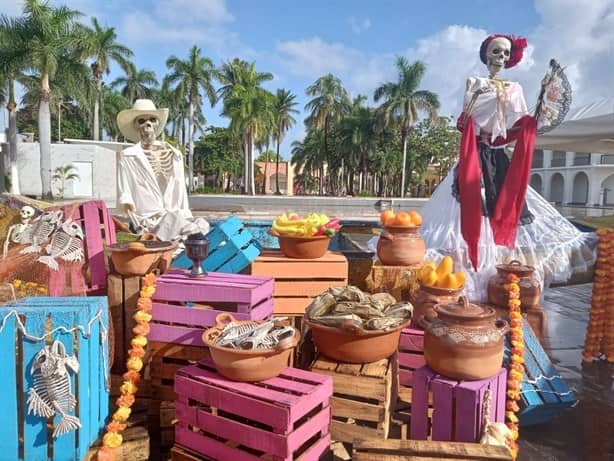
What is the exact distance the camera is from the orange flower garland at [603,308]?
15.1ft

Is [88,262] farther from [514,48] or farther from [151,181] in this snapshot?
[514,48]

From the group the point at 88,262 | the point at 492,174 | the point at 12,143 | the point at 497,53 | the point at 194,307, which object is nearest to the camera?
the point at 194,307

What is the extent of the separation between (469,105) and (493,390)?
331 cm

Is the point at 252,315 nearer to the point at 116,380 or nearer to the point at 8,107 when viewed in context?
the point at 116,380

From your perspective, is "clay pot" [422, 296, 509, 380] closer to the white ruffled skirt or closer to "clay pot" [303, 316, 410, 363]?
"clay pot" [303, 316, 410, 363]

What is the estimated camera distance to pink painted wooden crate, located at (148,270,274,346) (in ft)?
9.52

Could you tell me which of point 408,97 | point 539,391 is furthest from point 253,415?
point 408,97

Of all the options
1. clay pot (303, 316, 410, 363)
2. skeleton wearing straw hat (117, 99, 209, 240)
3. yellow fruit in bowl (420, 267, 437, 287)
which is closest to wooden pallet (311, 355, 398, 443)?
clay pot (303, 316, 410, 363)

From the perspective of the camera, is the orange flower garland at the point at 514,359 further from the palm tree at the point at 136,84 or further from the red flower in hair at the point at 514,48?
the palm tree at the point at 136,84

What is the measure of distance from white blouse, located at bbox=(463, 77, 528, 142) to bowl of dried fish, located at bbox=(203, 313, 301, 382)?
3546 mm

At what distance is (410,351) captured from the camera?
3432 millimetres

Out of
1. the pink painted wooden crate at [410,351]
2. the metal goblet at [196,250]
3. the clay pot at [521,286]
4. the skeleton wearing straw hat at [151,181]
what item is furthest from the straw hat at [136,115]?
the clay pot at [521,286]

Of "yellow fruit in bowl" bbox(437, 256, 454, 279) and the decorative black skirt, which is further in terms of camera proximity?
the decorative black skirt

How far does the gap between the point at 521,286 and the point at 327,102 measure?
41.7 metres
